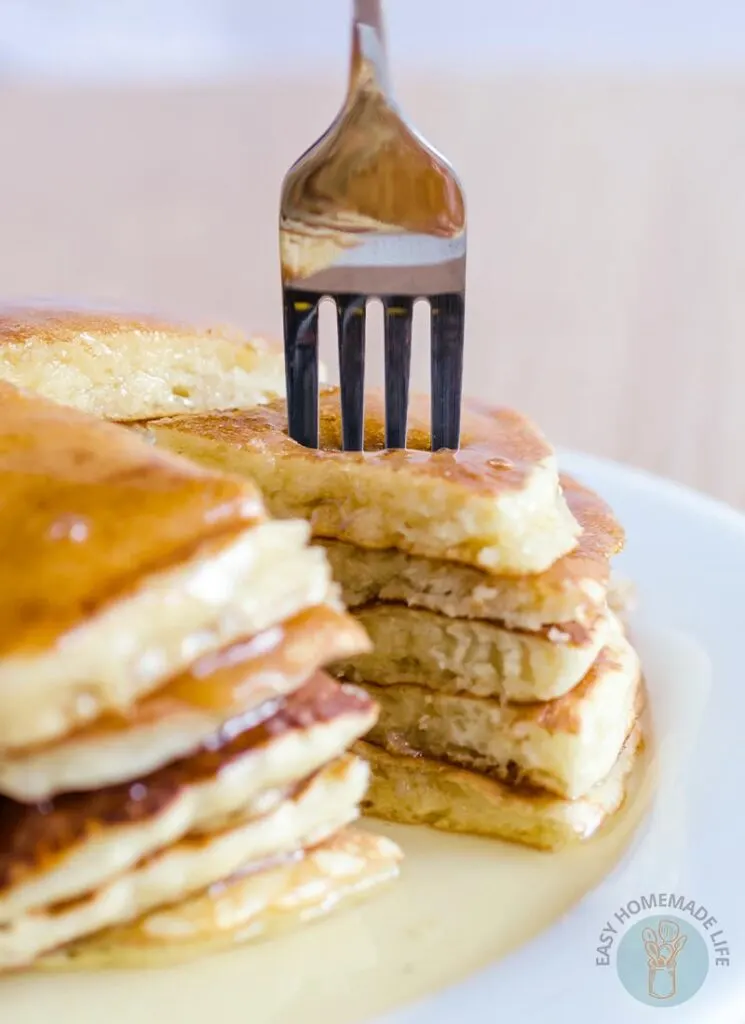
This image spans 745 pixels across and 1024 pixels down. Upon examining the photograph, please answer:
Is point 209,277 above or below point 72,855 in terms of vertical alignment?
below

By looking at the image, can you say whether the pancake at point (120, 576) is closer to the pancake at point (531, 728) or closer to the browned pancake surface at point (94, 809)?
the browned pancake surface at point (94, 809)

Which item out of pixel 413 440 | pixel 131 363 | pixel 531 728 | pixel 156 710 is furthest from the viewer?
pixel 131 363

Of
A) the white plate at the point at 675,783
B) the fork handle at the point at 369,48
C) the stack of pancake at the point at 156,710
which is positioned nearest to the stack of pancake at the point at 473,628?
the white plate at the point at 675,783

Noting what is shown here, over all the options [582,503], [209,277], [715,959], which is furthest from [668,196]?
[715,959]

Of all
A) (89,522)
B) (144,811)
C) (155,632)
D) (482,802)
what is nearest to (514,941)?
(482,802)

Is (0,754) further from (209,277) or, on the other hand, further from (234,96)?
(234,96)

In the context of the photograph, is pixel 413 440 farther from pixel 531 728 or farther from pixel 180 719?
pixel 180 719
